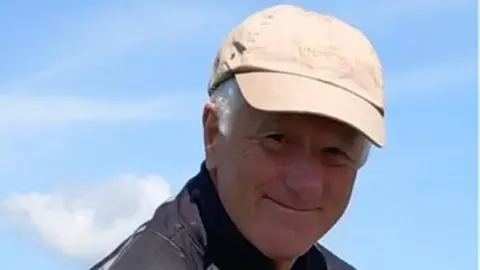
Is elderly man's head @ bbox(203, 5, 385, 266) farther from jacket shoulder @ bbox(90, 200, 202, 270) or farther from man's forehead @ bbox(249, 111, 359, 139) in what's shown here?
jacket shoulder @ bbox(90, 200, 202, 270)

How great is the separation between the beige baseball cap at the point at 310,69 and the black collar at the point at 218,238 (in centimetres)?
35

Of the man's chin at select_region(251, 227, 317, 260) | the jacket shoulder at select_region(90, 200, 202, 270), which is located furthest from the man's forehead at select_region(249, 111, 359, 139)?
the jacket shoulder at select_region(90, 200, 202, 270)

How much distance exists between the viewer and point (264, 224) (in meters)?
3.43

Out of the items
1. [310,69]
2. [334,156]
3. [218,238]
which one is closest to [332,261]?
[218,238]

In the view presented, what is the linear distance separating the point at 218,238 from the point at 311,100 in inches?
21.3

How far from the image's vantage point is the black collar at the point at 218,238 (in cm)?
353

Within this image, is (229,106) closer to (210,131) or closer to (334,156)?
(210,131)

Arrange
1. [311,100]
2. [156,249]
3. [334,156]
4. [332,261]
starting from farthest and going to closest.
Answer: [332,261] < [156,249] < [334,156] < [311,100]

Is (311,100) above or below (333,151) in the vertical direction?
above

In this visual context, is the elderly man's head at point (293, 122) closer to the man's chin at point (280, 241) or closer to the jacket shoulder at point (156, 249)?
the man's chin at point (280, 241)

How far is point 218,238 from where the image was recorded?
11.7 ft

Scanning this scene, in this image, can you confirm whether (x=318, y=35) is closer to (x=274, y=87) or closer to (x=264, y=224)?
(x=274, y=87)

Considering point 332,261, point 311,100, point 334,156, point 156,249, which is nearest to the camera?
point 311,100

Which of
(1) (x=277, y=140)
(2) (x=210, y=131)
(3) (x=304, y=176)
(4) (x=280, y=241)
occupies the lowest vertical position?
(4) (x=280, y=241)
